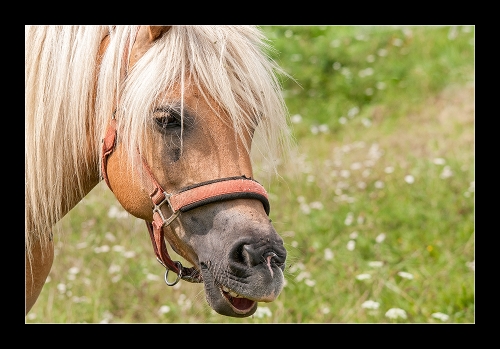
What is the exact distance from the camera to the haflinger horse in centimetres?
193

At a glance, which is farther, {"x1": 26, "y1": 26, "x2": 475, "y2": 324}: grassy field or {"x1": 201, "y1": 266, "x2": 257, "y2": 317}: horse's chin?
{"x1": 26, "y1": 26, "x2": 475, "y2": 324}: grassy field

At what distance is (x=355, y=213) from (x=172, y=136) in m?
3.67

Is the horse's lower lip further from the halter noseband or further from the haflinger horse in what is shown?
the halter noseband

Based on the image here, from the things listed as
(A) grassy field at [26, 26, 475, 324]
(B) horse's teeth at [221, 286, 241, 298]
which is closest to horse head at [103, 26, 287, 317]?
(B) horse's teeth at [221, 286, 241, 298]

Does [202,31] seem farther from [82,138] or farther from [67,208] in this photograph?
[67,208]

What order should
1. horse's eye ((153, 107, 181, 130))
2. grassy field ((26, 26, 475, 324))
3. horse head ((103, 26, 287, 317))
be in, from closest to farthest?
horse head ((103, 26, 287, 317)) < horse's eye ((153, 107, 181, 130)) < grassy field ((26, 26, 475, 324))

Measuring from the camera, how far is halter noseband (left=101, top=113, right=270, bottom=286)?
1.93 m

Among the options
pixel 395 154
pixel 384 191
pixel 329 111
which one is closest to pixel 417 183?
pixel 384 191

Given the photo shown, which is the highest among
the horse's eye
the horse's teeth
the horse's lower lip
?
Answer: the horse's eye

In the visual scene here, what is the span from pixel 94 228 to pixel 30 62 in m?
3.12

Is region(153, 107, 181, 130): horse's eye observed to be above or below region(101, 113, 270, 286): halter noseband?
above

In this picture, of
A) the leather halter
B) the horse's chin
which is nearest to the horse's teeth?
the horse's chin

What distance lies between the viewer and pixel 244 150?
2.06m

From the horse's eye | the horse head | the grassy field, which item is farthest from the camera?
the grassy field
